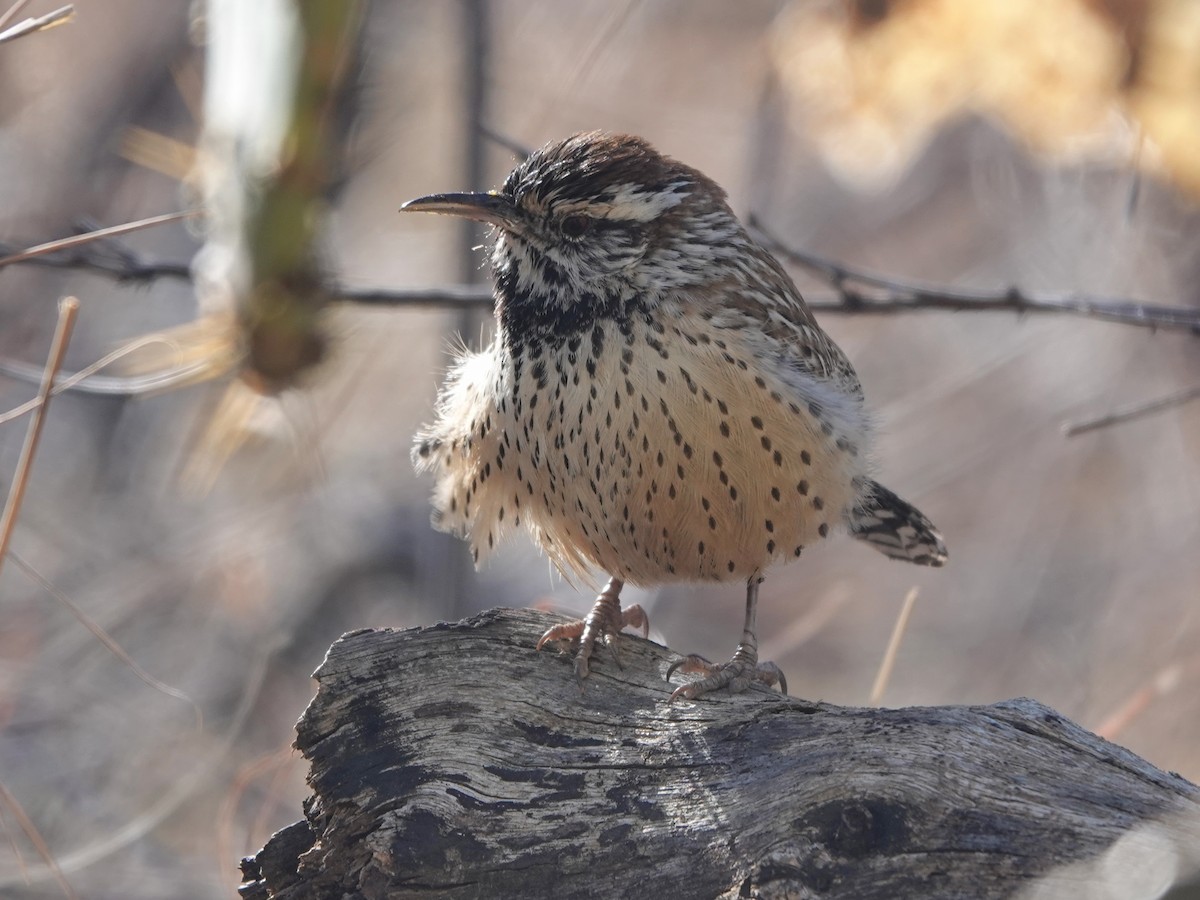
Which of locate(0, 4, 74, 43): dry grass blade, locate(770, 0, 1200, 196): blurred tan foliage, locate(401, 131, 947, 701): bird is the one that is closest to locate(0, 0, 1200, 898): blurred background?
locate(770, 0, 1200, 196): blurred tan foliage

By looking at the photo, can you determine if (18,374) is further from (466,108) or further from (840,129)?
(840,129)

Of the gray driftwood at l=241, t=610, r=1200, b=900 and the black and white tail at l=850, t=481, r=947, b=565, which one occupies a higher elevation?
the black and white tail at l=850, t=481, r=947, b=565

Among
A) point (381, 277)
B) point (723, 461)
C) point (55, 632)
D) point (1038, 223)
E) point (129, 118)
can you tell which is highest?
point (129, 118)

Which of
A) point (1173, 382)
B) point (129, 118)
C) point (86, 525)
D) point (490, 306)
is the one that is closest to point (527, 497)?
point (490, 306)

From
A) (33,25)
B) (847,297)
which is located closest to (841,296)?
(847,297)

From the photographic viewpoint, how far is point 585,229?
314 centimetres

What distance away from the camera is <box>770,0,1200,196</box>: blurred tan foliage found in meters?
3.98

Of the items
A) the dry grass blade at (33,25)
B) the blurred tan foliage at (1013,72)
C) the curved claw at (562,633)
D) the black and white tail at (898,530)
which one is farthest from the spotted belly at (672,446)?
the blurred tan foliage at (1013,72)

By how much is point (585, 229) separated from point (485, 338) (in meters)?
2.74

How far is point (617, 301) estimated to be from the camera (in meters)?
3.07

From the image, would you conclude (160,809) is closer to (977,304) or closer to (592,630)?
(592,630)

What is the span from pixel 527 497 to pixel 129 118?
5721 mm

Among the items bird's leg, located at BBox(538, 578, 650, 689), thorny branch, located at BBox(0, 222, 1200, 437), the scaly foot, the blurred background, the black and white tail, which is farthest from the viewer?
the blurred background

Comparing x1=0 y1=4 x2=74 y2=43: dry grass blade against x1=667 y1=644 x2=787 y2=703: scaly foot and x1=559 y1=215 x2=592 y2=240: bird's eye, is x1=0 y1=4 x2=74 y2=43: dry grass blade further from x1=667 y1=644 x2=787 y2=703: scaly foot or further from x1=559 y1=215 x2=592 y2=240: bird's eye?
x1=667 y1=644 x2=787 y2=703: scaly foot
